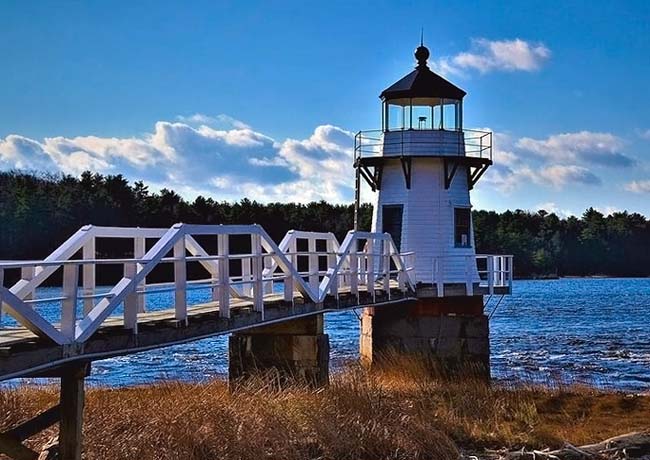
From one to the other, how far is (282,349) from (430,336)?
337 inches

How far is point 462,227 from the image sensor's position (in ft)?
93.0

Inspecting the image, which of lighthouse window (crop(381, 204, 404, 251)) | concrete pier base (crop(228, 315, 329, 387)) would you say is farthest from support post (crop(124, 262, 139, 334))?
lighthouse window (crop(381, 204, 404, 251))

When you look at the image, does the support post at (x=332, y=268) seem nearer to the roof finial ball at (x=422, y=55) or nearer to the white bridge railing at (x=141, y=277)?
the white bridge railing at (x=141, y=277)

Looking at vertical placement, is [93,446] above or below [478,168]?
below

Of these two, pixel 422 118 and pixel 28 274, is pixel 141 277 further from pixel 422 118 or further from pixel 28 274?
pixel 422 118

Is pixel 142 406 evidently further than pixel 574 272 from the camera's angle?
No

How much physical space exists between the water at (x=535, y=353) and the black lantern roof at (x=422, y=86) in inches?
283

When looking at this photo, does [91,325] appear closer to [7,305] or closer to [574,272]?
[7,305]

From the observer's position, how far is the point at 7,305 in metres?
9.70

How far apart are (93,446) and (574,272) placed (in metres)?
131

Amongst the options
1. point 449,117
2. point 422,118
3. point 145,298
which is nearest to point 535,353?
point 449,117

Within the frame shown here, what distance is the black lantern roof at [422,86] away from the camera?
28.1 m

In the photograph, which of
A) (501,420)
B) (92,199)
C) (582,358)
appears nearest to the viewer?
(501,420)

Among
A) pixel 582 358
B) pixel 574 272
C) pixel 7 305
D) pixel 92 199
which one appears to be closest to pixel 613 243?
pixel 574 272
